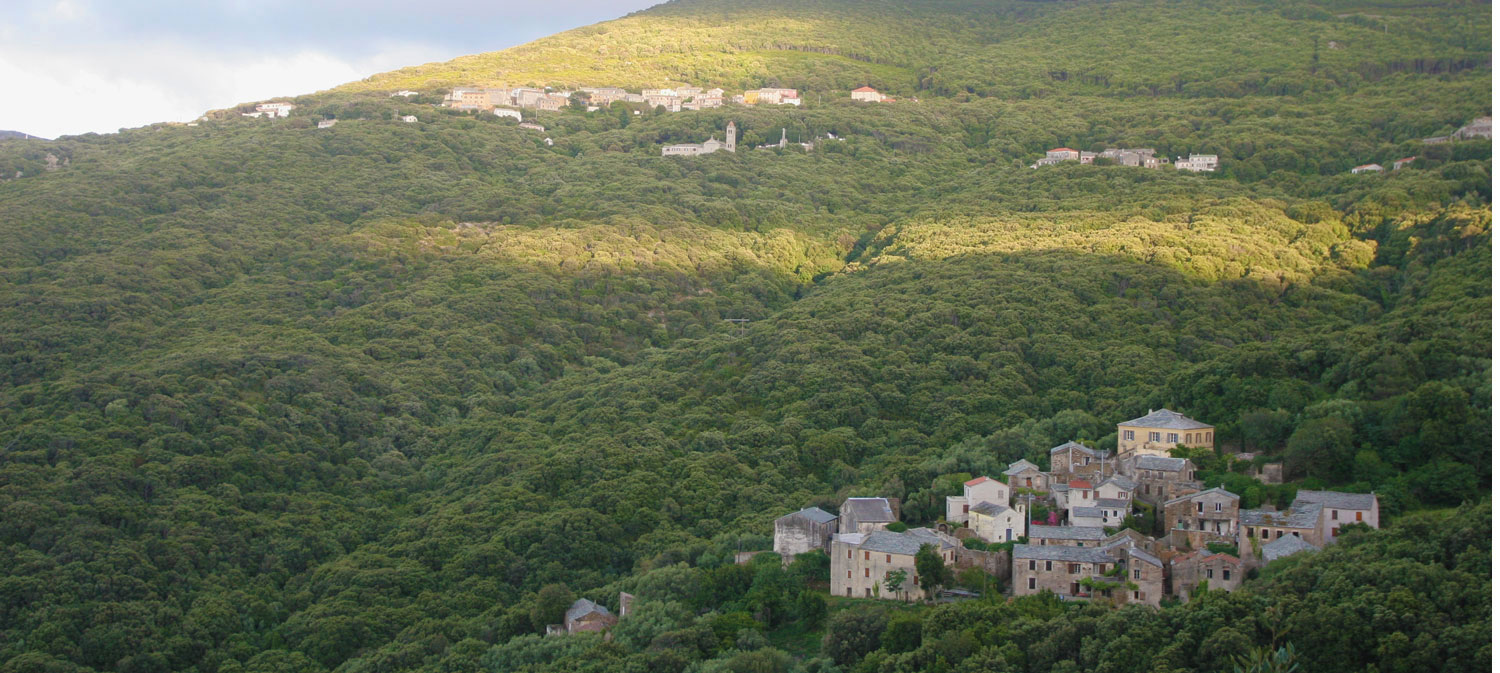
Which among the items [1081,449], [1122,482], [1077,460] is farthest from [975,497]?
[1081,449]

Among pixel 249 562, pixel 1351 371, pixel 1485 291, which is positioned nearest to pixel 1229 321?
pixel 1485 291

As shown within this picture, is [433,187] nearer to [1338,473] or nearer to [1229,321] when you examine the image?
[1229,321]

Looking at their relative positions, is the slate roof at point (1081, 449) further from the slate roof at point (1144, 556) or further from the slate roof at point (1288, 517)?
the slate roof at point (1144, 556)

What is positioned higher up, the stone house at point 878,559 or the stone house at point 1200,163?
the stone house at point 1200,163

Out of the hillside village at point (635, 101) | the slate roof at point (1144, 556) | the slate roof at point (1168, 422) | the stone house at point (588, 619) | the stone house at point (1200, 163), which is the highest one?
the hillside village at point (635, 101)

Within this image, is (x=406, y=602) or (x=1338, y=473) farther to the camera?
(x=406, y=602)

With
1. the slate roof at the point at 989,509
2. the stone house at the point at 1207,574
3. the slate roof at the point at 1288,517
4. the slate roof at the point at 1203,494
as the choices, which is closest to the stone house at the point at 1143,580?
the stone house at the point at 1207,574
